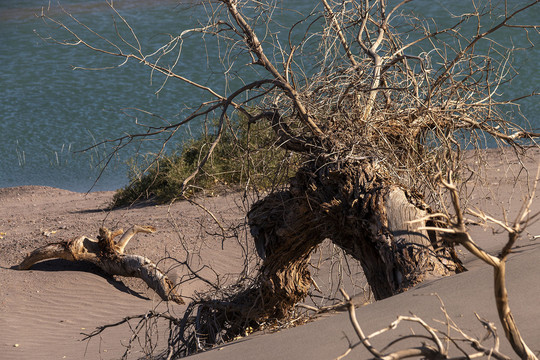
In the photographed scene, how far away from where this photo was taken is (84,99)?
21297mm

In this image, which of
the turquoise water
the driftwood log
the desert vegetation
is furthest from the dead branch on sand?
the turquoise water

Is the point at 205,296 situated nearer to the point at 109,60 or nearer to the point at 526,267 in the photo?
the point at 526,267

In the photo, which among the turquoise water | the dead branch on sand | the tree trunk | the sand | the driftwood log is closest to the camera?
the dead branch on sand

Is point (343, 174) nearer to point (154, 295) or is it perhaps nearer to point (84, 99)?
point (154, 295)

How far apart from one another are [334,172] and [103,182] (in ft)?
41.2

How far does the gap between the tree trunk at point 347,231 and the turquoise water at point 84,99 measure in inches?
405

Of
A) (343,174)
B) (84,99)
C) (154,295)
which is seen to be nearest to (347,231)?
(343,174)

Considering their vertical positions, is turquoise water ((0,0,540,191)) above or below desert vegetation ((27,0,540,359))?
above

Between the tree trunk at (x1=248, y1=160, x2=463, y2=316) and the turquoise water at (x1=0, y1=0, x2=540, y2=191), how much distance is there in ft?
33.8

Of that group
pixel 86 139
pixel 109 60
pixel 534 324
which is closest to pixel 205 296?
pixel 534 324

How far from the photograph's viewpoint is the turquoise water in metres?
17.2

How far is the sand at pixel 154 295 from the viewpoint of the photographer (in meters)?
3.32

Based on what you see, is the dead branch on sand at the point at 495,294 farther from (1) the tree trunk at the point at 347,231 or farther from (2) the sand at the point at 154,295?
(1) the tree trunk at the point at 347,231

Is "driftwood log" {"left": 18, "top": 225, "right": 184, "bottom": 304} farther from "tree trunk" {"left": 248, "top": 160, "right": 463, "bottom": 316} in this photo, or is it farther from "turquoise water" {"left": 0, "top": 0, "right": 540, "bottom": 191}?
"turquoise water" {"left": 0, "top": 0, "right": 540, "bottom": 191}
